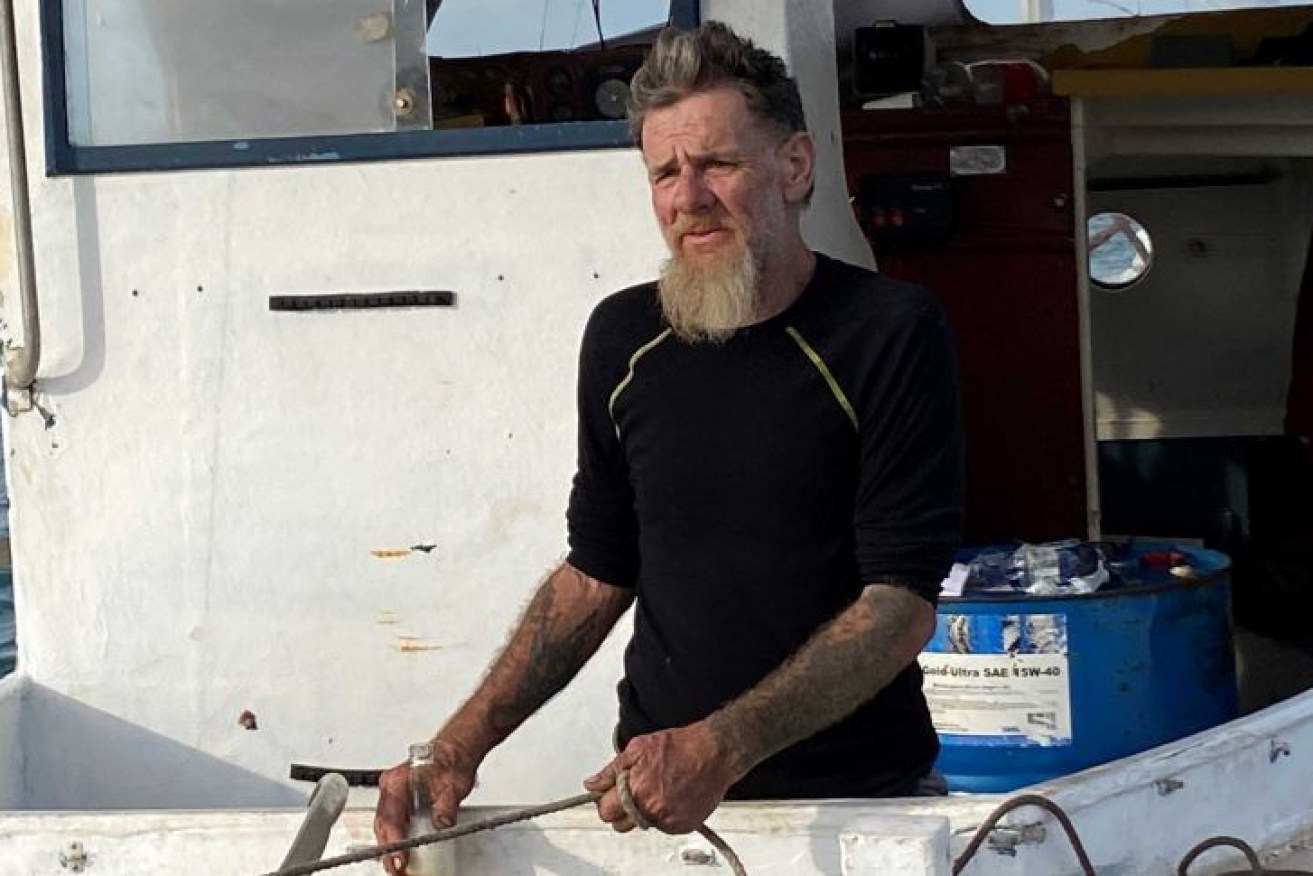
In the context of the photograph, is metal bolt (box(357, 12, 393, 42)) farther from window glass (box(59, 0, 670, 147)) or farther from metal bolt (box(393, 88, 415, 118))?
metal bolt (box(393, 88, 415, 118))

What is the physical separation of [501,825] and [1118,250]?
488 centimetres

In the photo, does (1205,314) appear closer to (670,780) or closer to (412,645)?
(412,645)

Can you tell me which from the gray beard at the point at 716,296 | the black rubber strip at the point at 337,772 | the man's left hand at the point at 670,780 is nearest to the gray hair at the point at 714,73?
the gray beard at the point at 716,296

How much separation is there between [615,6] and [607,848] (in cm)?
178

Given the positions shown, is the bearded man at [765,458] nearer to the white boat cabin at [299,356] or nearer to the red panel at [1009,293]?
the white boat cabin at [299,356]

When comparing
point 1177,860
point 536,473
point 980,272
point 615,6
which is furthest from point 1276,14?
point 1177,860

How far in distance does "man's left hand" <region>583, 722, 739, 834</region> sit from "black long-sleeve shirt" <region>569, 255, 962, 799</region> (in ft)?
1.13

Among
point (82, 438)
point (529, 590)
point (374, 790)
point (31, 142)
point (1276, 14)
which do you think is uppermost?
point (1276, 14)

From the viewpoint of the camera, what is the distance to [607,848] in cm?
260

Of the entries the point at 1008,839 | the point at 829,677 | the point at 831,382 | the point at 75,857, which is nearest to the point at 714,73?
the point at 831,382

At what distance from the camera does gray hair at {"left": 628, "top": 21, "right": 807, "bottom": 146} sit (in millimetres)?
2719

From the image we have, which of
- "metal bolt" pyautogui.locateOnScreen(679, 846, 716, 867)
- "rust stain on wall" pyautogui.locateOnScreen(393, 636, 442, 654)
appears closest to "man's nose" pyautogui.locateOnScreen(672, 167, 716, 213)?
"metal bolt" pyautogui.locateOnScreen(679, 846, 716, 867)

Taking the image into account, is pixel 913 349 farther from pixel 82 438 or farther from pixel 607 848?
pixel 82 438

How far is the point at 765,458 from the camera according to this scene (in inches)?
105
